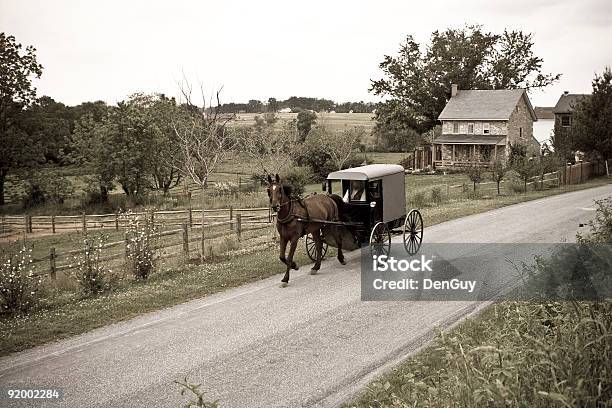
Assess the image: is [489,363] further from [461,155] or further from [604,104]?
[461,155]

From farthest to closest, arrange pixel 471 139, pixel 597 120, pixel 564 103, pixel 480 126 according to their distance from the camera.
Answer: pixel 564 103
pixel 480 126
pixel 471 139
pixel 597 120

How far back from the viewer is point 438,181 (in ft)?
156

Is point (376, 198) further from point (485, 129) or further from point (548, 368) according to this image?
point (485, 129)

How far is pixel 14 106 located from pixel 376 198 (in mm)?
29968

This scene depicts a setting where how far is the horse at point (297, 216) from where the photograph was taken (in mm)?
12430

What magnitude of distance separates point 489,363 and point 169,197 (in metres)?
40.1

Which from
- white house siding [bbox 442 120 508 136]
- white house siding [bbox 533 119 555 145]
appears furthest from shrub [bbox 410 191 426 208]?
white house siding [bbox 533 119 555 145]

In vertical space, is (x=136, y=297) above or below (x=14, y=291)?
below

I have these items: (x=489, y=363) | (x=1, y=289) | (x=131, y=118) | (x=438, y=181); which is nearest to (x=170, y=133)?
(x=131, y=118)

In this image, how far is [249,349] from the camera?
28.3ft

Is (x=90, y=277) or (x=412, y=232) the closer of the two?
(x=90, y=277)

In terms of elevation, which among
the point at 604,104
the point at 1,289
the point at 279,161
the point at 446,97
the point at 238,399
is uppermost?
the point at 446,97

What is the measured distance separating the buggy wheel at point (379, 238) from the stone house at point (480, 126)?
4107 cm

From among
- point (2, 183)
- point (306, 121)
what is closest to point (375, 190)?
point (2, 183)
